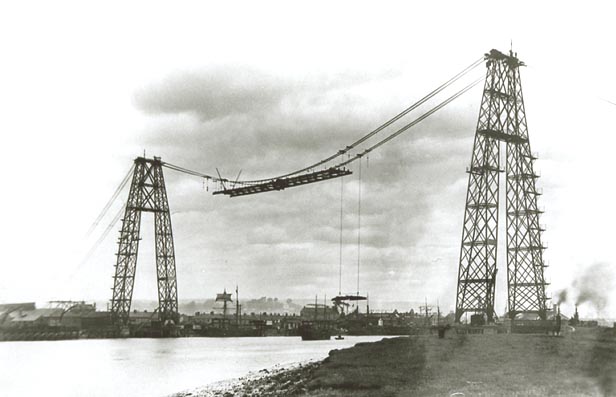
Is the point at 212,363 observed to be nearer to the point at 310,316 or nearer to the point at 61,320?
the point at 61,320

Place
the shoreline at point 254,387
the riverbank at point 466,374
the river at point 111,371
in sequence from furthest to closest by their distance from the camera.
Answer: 1. the river at point 111,371
2. the shoreline at point 254,387
3. the riverbank at point 466,374

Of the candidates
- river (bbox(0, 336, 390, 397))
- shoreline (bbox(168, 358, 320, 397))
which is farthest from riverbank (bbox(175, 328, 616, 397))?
river (bbox(0, 336, 390, 397))

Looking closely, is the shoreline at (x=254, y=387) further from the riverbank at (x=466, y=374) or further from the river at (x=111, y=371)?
the river at (x=111, y=371)

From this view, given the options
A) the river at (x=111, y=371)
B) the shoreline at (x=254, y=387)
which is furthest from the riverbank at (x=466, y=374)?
the river at (x=111, y=371)

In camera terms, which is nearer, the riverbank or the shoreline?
the riverbank

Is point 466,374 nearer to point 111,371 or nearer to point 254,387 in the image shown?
point 254,387

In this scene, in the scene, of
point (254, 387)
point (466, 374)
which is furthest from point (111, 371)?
point (466, 374)

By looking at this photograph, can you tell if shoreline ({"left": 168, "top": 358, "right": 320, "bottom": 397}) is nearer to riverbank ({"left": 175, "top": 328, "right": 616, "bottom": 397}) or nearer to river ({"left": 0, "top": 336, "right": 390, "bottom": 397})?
riverbank ({"left": 175, "top": 328, "right": 616, "bottom": 397})

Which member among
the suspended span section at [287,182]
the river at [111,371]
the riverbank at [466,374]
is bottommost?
the river at [111,371]
